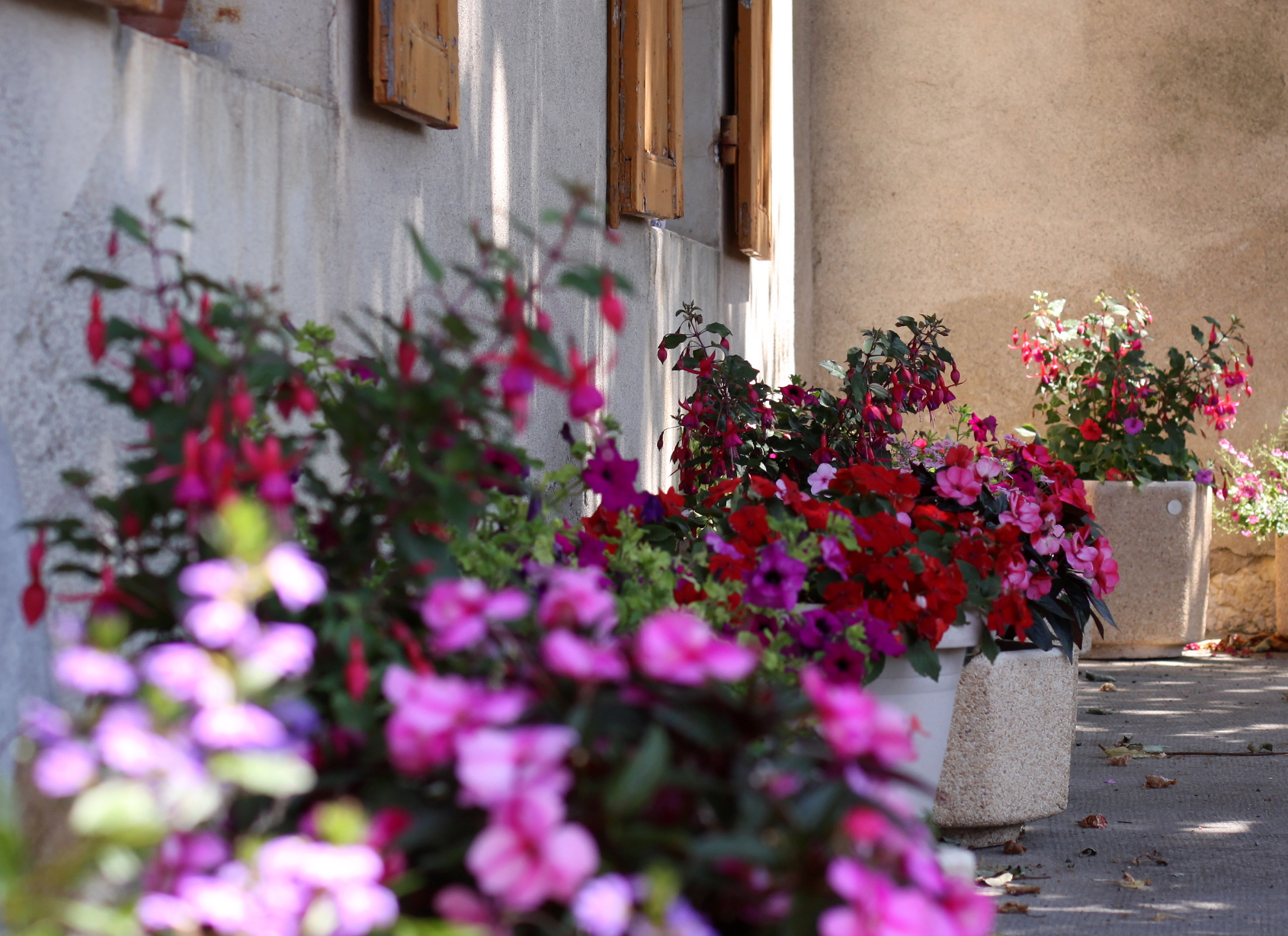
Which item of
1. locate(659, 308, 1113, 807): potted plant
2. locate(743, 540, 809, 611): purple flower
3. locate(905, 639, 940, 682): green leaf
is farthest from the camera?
locate(905, 639, 940, 682): green leaf

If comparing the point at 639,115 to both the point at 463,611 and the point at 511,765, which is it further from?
the point at 511,765

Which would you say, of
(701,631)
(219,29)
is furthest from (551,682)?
(219,29)

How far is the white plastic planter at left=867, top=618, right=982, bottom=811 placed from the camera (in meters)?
2.21

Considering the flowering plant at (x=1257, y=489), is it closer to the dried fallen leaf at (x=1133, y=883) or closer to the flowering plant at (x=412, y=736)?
the dried fallen leaf at (x=1133, y=883)

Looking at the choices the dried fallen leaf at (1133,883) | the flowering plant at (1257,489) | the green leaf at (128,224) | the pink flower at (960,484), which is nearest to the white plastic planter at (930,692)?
the pink flower at (960,484)

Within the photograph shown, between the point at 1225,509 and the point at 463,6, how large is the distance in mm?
4980

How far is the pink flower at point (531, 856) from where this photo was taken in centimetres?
75

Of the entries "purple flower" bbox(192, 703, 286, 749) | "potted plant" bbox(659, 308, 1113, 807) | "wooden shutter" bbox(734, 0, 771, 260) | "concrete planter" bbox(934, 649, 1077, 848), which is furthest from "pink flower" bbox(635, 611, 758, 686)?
"wooden shutter" bbox(734, 0, 771, 260)

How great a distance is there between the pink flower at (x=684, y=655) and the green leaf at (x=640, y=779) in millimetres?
43

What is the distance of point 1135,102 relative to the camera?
6.39 m

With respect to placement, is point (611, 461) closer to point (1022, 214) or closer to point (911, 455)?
point (911, 455)

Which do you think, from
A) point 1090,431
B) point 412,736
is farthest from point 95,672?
point 1090,431

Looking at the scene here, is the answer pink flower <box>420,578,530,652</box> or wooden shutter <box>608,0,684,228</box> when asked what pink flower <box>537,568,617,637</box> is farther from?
wooden shutter <box>608,0,684,228</box>

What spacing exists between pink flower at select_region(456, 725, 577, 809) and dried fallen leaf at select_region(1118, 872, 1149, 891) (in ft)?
7.23
